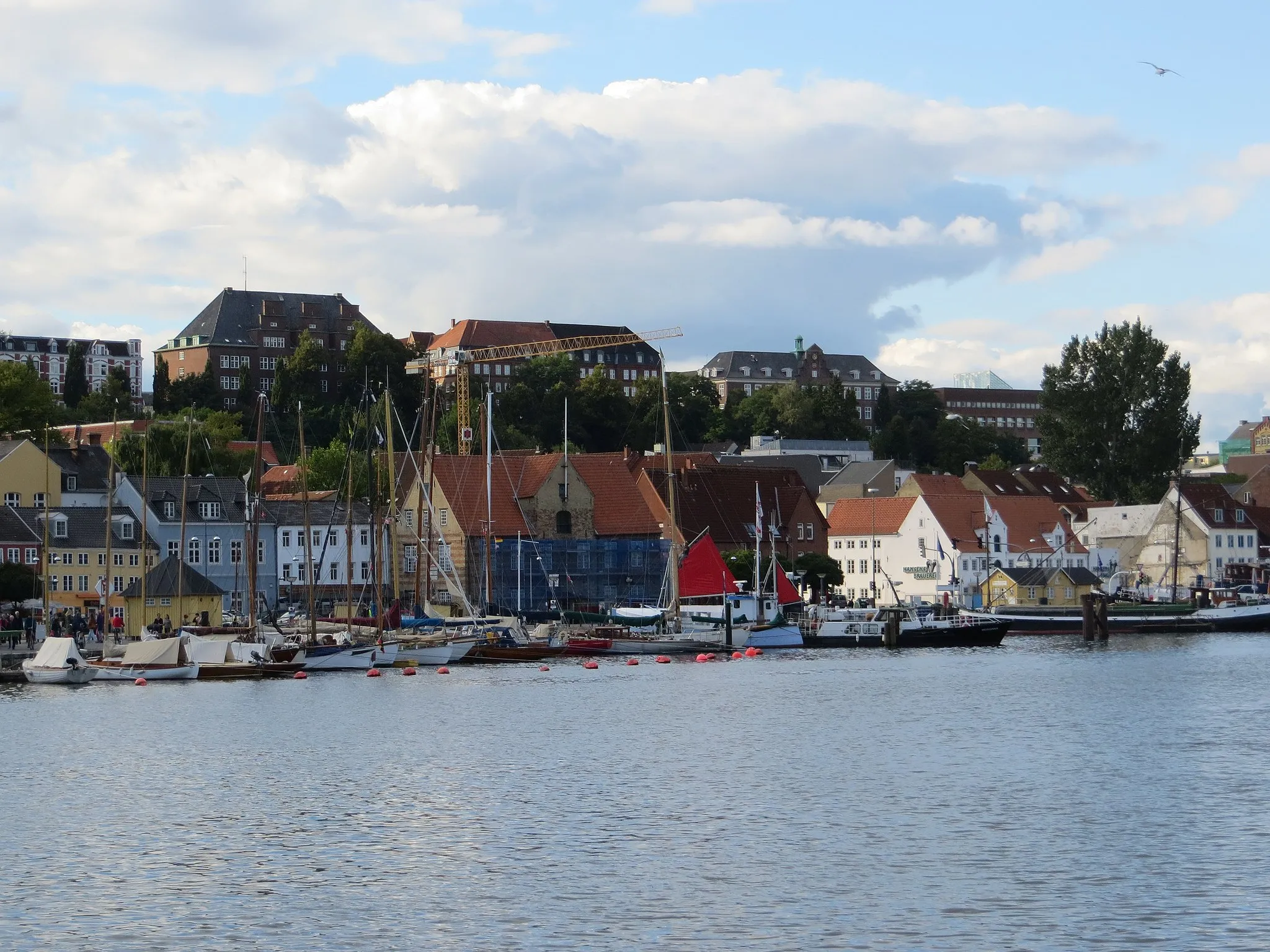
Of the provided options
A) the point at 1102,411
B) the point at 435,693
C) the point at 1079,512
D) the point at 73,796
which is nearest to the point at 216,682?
the point at 435,693

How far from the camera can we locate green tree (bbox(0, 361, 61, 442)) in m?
157

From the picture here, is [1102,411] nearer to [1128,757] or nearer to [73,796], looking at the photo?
[1128,757]

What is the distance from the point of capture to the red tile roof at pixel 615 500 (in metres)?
132

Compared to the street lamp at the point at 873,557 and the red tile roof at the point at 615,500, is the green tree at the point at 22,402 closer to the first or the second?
the red tile roof at the point at 615,500

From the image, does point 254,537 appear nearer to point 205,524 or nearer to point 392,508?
point 392,508

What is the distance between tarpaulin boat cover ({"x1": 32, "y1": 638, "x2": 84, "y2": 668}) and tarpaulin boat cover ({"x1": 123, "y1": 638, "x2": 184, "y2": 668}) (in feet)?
8.11

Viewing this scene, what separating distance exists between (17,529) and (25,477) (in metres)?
17.1

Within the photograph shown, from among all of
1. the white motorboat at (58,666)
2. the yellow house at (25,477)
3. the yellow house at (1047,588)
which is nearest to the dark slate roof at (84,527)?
the yellow house at (25,477)

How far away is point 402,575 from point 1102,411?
6233 cm

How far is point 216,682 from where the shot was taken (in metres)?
83.4

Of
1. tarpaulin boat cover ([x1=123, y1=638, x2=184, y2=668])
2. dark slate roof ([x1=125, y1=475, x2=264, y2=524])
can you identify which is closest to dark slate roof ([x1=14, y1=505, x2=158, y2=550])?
dark slate roof ([x1=125, y1=475, x2=264, y2=524])

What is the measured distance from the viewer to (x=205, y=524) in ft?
404

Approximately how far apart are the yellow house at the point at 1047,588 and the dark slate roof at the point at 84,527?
61.5 meters

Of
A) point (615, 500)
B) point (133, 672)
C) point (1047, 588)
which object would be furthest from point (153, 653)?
point (1047, 588)
